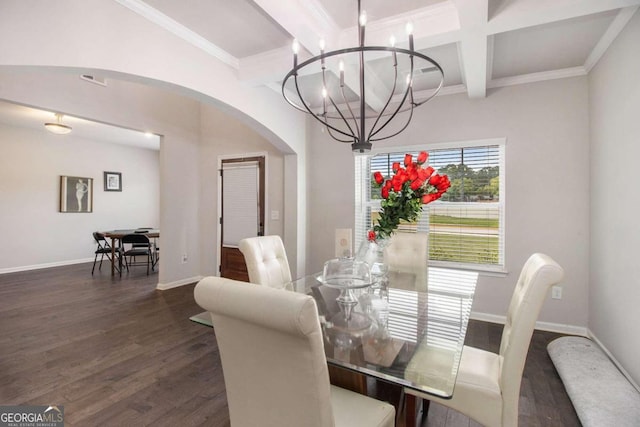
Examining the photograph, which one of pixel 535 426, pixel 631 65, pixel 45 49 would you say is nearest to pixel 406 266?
pixel 535 426

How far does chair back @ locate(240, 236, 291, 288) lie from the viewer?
219 centimetres

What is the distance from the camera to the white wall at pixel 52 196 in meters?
5.75

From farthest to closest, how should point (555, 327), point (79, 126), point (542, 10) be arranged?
point (79, 126)
point (555, 327)
point (542, 10)

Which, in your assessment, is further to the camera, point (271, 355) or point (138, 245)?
point (138, 245)

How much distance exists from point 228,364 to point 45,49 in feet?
6.95

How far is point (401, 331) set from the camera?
57.5 inches

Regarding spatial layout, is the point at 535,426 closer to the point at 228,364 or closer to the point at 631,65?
the point at 228,364

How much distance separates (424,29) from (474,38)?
14.0 inches

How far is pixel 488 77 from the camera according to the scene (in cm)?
306

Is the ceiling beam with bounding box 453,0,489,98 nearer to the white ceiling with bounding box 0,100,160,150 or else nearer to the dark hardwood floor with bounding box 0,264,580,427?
the dark hardwood floor with bounding box 0,264,580,427

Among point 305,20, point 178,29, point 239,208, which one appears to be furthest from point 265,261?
point 239,208

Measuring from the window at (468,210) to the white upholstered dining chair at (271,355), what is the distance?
281 cm

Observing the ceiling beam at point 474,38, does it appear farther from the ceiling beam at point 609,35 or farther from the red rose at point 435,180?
the red rose at point 435,180

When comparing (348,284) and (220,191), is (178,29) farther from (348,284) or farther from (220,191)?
(220,191)
